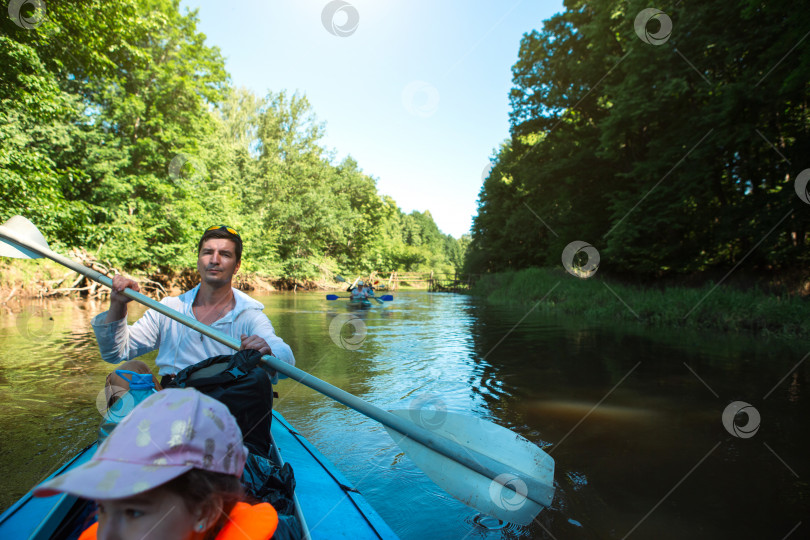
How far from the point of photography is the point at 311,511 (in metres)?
1.95

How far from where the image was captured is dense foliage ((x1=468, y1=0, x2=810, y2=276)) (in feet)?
31.8

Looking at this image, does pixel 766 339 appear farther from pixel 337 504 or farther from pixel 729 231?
pixel 337 504

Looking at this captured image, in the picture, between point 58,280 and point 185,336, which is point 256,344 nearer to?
point 185,336

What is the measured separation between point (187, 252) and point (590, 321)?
1513cm

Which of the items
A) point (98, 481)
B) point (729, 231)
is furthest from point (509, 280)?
point (98, 481)

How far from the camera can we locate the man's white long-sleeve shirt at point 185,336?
2.50 metres

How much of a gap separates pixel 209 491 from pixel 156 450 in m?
0.17

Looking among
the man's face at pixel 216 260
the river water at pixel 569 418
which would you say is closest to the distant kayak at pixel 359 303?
the river water at pixel 569 418
